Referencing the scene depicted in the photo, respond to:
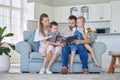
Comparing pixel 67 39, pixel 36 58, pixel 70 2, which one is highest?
Answer: pixel 70 2

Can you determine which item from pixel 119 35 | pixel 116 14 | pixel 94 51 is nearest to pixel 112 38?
pixel 119 35

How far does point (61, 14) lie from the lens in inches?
366

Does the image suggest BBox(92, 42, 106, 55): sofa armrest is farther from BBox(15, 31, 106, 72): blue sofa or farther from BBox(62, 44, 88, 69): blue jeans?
BBox(62, 44, 88, 69): blue jeans

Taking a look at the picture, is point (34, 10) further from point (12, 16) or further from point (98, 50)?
point (98, 50)

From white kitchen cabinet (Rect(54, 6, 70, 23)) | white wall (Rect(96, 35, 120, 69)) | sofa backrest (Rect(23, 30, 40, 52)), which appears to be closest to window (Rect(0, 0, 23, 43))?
white kitchen cabinet (Rect(54, 6, 70, 23))

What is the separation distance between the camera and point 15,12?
8586mm

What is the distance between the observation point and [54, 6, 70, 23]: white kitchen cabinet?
924 cm

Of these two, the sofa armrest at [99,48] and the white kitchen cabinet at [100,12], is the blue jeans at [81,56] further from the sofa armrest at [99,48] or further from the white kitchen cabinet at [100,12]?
the white kitchen cabinet at [100,12]

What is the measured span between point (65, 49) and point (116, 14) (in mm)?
3956

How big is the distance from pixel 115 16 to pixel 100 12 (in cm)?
59

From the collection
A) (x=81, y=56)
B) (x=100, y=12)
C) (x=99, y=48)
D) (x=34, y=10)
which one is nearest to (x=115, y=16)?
(x=100, y=12)

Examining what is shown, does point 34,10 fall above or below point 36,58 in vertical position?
above

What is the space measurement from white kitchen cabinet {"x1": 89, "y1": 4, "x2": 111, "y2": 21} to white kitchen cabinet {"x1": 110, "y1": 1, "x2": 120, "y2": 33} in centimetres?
26

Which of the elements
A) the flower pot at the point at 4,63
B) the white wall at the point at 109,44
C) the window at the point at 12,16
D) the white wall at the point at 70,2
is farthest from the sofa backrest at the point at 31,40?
the white wall at the point at 70,2
